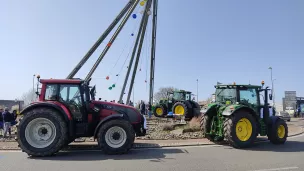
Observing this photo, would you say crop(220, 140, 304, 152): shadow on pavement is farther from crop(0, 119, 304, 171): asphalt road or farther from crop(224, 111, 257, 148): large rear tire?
crop(224, 111, 257, 148): large rear tire

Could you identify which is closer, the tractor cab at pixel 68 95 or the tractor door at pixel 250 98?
the tractor cab at pixel 68 95

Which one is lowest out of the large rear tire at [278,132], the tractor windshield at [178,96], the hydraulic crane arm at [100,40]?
the large rear tire at [278,132]

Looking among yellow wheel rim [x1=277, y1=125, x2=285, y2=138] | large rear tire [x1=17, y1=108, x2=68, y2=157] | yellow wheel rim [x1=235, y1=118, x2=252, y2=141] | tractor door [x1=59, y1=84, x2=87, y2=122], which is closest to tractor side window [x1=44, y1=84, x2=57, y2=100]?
tractor door [x1=59, y1=84, x2=87, y2=122]

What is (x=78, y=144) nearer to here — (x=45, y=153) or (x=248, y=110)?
(x=45, y=153)

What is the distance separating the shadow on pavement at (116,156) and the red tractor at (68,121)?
27 centimetres

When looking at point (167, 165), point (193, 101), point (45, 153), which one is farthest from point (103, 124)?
point (193, 101)

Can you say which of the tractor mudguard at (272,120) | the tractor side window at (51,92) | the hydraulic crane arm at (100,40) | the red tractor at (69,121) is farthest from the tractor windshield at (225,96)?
the hydraulic crane arm at (100,40)

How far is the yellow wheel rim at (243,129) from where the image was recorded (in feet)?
34.4

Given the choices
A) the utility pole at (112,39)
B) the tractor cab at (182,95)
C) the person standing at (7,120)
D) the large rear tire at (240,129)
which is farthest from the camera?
the tractor cab at (182,95)

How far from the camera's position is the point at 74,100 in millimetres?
9297

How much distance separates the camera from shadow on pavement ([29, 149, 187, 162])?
836cm

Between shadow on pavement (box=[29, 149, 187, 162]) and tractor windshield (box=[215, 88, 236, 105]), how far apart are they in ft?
10.9

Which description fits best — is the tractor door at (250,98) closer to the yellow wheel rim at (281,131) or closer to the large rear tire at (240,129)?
the large rear tire at (240,129)

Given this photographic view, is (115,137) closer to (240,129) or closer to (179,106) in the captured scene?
(240,129)
